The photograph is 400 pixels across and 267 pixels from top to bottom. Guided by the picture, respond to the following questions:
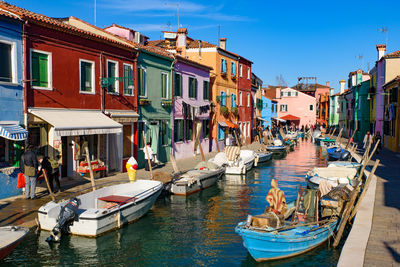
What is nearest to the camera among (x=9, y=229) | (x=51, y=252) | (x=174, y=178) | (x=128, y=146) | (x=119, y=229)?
(x=9, y=229)

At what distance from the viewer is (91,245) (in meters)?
10.6

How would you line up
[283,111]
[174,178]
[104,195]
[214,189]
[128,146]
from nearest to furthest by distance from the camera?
1. [104,195]
2. [174,178]
3. [214,189]
4. [128,146]
5. [283,111]

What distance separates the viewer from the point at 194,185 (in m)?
17.2

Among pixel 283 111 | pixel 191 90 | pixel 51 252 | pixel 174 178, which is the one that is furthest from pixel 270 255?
pixel 283 111

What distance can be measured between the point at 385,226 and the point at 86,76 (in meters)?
13.4

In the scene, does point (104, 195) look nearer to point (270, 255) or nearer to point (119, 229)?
point (119, 229)

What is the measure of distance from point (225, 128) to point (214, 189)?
54.4 feet

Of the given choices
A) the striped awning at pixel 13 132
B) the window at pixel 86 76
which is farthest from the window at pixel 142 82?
the striped awning at pixel 13 132

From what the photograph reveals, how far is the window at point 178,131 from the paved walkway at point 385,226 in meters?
12.8

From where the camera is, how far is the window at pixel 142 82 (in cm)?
2141

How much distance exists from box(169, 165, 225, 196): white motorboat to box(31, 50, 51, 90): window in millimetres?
6675

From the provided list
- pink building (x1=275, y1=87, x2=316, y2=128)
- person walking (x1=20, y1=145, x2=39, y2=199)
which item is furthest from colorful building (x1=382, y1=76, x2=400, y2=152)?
pink building (x1=275, y1=87, x2=316, y2=128)

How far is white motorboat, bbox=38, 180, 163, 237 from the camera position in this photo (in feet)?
35.8

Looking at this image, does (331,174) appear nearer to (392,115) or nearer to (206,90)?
(206,90)
